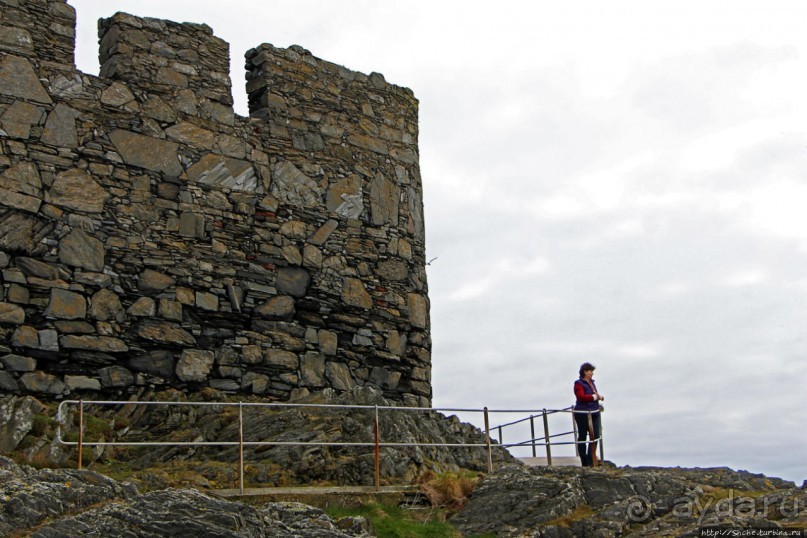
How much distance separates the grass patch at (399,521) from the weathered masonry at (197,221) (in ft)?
14.1

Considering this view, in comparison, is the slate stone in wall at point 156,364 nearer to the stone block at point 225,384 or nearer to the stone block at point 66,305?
the stone block at point 225,384

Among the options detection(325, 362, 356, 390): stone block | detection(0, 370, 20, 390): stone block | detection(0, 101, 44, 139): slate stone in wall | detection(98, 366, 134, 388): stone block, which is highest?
detection(0, 101, 44, 139): slate stone in wall

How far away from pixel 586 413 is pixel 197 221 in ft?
18.6

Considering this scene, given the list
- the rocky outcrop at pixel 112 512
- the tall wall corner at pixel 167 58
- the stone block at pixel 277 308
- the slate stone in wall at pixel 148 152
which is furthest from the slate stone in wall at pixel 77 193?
the rocky outcrop at pixel 112 512

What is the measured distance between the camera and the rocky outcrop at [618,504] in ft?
33.6

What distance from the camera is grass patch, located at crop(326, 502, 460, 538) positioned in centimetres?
1073

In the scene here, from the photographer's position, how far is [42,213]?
14.2 m

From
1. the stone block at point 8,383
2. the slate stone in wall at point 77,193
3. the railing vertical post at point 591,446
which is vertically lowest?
the railing vertical post at point 591,446

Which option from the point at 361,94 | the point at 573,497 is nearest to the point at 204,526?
the point at 573,497

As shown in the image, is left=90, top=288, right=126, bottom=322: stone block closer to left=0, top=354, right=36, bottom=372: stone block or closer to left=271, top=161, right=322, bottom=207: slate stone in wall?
left=0, top=354, right=36, bottom=372: stone block

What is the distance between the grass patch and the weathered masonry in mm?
4284

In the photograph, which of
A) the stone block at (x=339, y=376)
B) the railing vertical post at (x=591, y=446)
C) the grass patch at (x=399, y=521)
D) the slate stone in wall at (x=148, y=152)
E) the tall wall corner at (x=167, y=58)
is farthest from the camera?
the stone block at (x=339, y=376)

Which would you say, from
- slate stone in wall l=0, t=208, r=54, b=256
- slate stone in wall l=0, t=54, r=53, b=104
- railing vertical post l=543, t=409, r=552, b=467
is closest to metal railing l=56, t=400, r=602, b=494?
railing vertical post l=543, t=409, r=552, b=467

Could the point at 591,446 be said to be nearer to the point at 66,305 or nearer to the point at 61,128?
the point at 66,305
